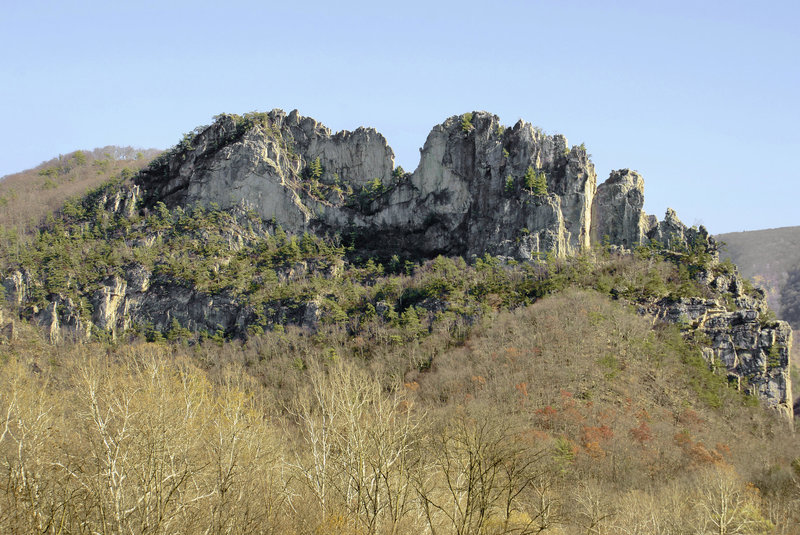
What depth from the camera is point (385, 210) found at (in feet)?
291

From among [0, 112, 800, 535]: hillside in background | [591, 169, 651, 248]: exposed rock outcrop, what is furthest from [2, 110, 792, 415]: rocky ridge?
[0, 112, 800, 535]: hillside in background

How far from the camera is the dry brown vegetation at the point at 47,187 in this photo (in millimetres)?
101750

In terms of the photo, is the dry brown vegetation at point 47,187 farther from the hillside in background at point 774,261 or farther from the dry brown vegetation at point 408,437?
the hillside in background at point 774,261

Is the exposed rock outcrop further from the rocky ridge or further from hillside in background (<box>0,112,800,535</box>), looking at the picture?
hillside in background (<box>0,112,800,535</box>)

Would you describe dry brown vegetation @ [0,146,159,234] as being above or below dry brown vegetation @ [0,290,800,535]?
above

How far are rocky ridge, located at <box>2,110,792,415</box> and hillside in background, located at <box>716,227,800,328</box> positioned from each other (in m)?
85.1

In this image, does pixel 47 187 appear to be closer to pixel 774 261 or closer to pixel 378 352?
pixel 378 352

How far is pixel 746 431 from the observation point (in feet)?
160

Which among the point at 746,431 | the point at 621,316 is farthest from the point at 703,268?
the point at 746,431

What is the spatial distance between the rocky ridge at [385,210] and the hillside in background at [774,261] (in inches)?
3350

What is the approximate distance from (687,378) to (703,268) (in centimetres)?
1699

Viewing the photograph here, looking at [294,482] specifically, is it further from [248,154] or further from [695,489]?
[248,154]

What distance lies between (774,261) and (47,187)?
165 metres

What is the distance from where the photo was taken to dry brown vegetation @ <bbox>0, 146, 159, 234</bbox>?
10175 cm
